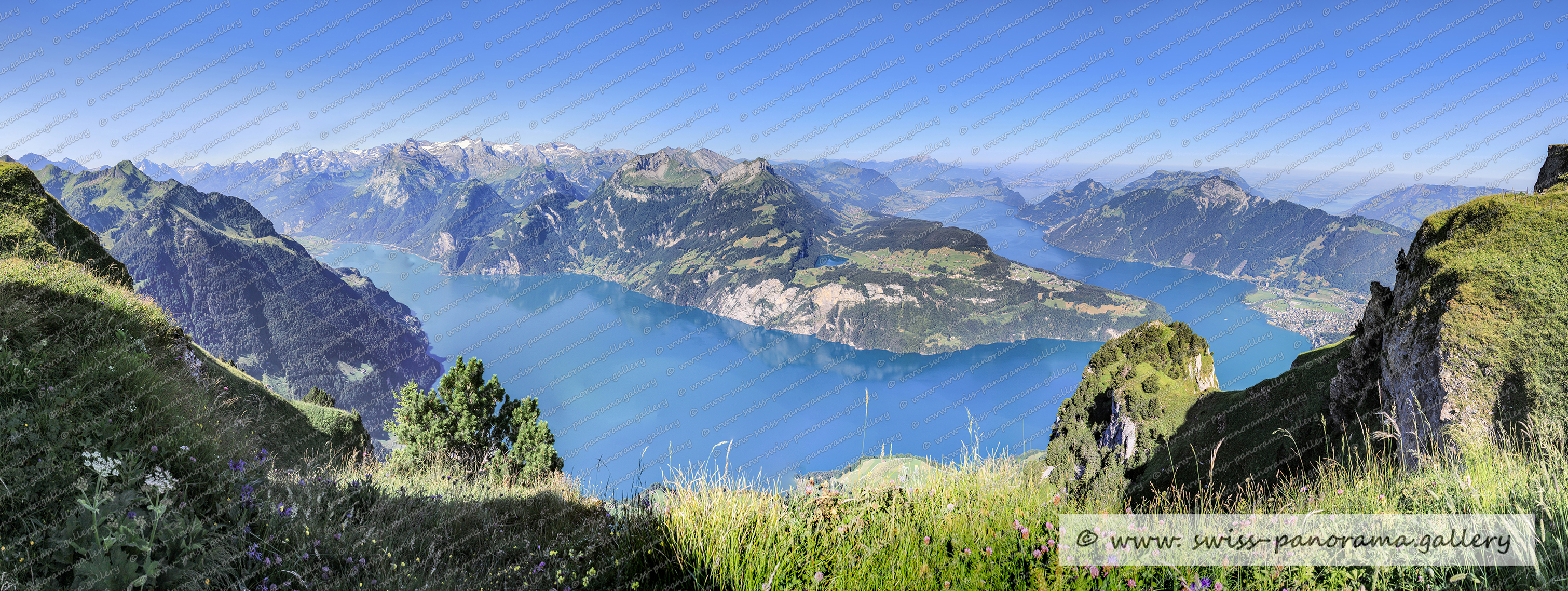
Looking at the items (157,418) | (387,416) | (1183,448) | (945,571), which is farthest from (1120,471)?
(387,416)

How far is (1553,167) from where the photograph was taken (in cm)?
2267

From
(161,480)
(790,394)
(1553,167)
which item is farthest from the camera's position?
(790,394)

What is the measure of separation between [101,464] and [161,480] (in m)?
0.46

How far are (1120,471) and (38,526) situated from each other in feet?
138

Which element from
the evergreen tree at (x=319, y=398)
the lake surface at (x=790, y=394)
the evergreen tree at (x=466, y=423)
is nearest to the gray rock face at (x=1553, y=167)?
the evergreen tree at (x=466, y=423)

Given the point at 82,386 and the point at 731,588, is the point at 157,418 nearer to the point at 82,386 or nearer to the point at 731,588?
the point at 82,386

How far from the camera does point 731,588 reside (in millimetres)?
3023

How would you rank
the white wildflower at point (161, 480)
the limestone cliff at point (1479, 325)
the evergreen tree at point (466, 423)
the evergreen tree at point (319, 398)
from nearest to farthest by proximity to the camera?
the white wildflower at point (161, 480)
the limestone cliff at point (1479, 325)
the evergreen tree at point (466, 423)
the evergreen tree at point (319, 398)

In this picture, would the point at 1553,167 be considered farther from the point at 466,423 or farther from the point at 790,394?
the point at 790,394

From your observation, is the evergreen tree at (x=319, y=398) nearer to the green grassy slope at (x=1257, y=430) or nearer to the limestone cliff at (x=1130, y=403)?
the green grassy slope at (x=1257, y=430)

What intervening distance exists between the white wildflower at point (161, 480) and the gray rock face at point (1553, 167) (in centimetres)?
3689

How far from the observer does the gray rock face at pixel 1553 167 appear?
2180 cm

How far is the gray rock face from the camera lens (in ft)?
71.5

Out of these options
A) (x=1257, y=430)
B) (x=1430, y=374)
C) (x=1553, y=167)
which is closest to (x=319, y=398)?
(x=1430, y=374)
